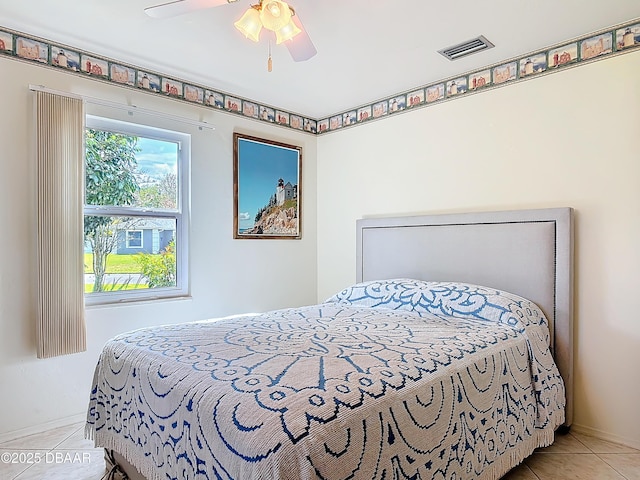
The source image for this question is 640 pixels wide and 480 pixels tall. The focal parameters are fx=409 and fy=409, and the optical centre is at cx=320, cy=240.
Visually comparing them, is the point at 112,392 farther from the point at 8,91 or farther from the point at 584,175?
the point at 584,175

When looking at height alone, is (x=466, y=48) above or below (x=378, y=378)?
above

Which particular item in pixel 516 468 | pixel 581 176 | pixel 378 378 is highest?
pixel 581 176

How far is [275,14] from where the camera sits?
72.5 inches

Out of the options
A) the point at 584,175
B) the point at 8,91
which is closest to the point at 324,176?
the point at 584,175

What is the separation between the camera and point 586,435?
98.0 inches

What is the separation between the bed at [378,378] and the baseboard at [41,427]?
0.83 metres

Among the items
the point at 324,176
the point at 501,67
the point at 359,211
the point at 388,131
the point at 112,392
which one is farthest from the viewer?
the point at 324,176

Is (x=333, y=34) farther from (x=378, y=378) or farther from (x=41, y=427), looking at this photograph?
(x=41, y=427)

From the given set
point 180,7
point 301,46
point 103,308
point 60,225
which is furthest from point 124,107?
point 301,46

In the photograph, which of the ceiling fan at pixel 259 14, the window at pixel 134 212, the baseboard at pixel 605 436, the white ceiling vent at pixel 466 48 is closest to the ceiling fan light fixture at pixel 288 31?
the ceiling fan at pixel 259 14

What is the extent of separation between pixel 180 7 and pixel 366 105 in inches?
84.6

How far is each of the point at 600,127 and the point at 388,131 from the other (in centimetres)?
157

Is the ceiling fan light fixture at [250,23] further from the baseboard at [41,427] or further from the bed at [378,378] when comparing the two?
the baseboard at [41,427]

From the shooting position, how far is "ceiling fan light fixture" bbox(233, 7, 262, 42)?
1.82 metres
